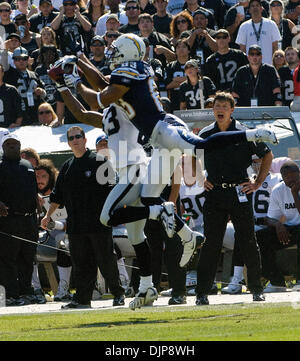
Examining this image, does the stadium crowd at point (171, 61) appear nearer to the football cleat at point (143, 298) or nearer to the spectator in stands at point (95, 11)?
the spectator in stands at point (95, 11)

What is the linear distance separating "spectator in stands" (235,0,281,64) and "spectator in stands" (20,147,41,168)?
508 centimetres

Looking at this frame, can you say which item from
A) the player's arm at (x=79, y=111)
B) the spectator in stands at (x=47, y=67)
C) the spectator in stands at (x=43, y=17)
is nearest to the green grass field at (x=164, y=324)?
the player's arm at (x=79, y=111)

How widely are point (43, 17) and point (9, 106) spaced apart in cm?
390

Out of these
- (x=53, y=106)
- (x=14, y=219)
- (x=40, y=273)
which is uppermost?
(x=53, y=106)

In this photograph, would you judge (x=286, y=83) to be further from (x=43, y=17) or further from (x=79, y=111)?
(x=79, y=111)

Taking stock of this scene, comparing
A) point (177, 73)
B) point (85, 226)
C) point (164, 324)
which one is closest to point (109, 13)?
point (177, 73)

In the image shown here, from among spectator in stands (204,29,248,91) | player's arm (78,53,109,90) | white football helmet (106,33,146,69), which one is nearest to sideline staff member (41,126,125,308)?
player's arm (78,53,109,90)

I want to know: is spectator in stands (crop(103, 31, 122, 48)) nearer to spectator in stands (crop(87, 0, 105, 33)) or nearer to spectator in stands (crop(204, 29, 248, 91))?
spectator in stands (crop(204, 29, 248, 91))

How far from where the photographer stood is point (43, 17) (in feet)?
66.8

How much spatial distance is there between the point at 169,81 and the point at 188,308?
7326mm
